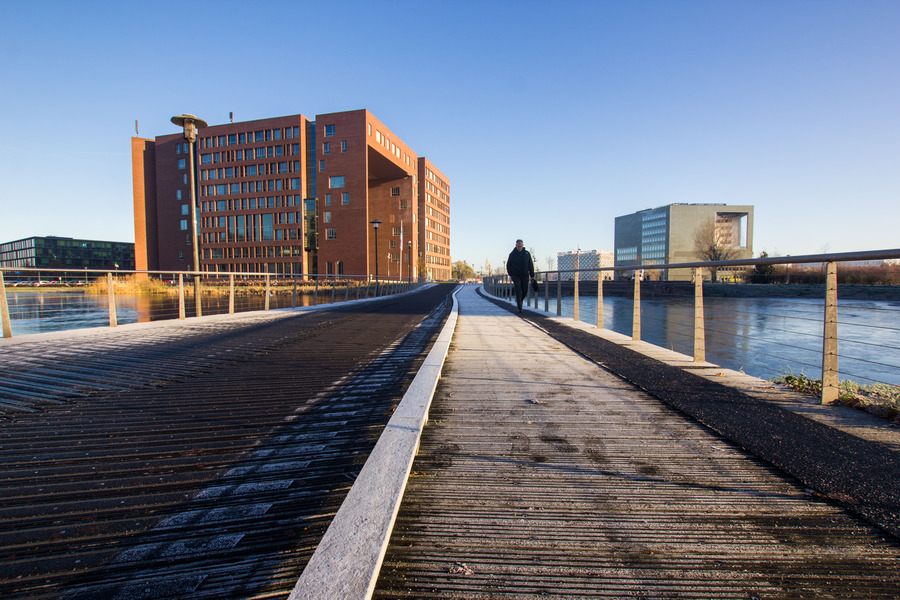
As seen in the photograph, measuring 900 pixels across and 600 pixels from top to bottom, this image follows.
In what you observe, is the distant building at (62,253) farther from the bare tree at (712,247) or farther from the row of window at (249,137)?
the bare tree at (712,247)

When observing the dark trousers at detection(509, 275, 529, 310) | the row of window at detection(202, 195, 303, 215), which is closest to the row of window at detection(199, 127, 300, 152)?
the row of window at detection(202, 195, 303, 215)

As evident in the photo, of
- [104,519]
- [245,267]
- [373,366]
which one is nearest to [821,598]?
[104,519]

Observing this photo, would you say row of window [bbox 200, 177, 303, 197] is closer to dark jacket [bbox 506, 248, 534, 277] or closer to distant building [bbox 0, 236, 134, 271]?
dark jacket [bbox 506, 248, 534, 277]

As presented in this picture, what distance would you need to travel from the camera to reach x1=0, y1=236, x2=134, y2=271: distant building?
103 m

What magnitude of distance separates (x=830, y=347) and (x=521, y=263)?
23.6ft

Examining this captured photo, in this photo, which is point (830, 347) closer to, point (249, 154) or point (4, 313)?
point (4, 313)

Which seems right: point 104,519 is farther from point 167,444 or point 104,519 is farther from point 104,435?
point 104,435

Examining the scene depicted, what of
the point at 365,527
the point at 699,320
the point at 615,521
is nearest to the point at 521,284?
the point at 699,320

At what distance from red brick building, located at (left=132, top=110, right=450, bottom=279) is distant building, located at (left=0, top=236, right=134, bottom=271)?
45.5m

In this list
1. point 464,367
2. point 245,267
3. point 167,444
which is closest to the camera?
point 167,444

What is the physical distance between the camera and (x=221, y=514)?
65.9 inches

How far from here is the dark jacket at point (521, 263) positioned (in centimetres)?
1000

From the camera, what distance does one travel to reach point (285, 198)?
58844 millimetres

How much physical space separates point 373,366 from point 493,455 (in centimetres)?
256
